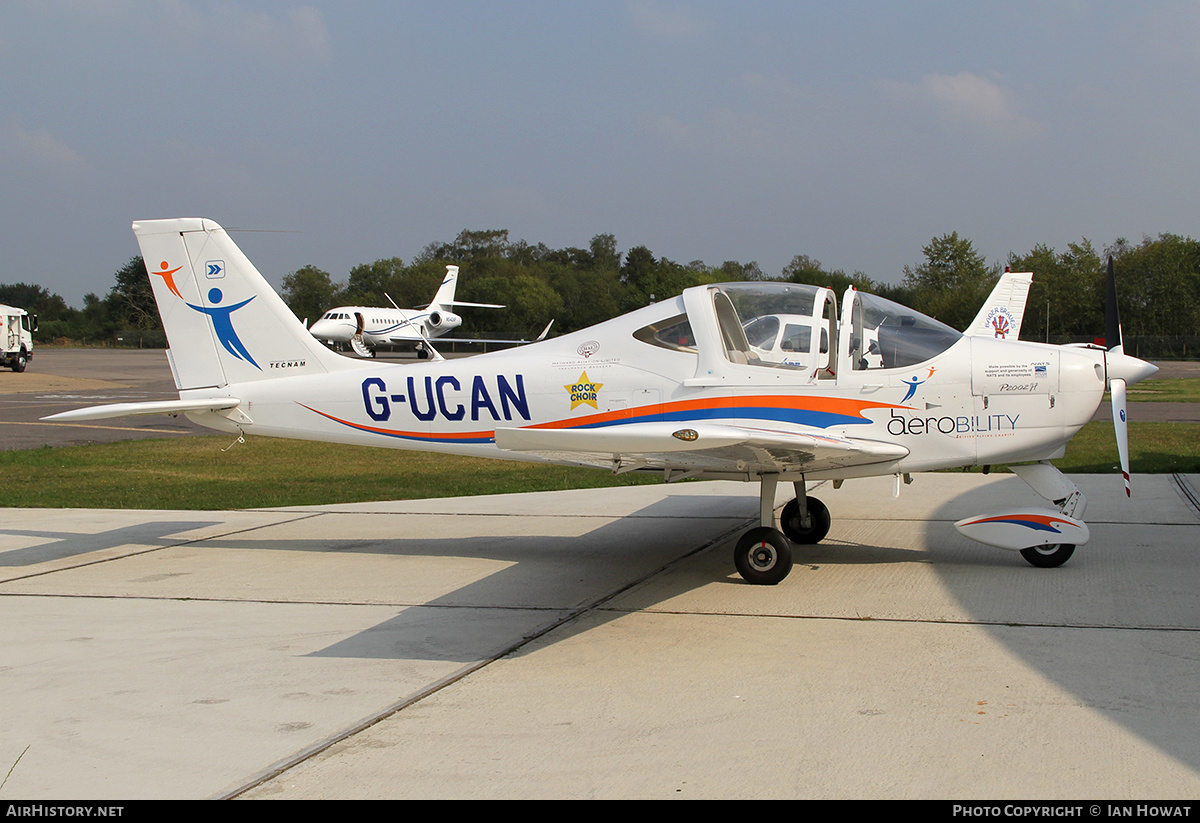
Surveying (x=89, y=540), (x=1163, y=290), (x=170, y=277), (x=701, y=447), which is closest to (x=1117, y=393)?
(x=701, y=447)

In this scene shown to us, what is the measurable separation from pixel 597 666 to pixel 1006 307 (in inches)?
754

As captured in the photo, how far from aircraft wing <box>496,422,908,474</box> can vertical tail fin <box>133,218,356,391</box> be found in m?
3.20

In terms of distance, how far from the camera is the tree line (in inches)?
2343

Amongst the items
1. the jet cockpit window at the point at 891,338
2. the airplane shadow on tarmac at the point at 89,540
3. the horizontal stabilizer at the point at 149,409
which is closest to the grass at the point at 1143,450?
the jet cockpit window at the point at 891,338

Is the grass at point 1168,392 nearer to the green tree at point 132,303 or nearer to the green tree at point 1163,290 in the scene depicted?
the green tree at point 1163,290

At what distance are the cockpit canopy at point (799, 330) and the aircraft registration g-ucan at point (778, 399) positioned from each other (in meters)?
0.01

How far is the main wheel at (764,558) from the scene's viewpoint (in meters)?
6.76

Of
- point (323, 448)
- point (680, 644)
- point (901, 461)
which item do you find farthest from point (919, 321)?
point (323, 448)

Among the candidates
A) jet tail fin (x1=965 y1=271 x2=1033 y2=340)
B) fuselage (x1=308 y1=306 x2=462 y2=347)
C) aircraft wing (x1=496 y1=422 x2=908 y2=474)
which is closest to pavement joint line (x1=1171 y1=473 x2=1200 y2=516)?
aircraft wing (x1=496 y1=422 x2=908 y2=474)

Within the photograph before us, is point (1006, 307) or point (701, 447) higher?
point (701, 447)

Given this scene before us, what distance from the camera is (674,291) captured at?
2372 inches

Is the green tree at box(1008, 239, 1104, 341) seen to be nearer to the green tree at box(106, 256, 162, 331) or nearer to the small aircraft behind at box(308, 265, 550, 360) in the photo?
the small aircraft behind at box(308, 265, 550, 360)

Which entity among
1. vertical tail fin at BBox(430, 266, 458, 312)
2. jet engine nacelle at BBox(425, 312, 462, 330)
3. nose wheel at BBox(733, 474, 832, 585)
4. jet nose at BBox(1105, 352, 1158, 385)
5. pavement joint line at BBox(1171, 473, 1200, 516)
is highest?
vertical tail fin at BBox(430, 266, 458, 312)

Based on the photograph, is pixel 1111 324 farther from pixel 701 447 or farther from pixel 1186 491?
pixel 701 447
